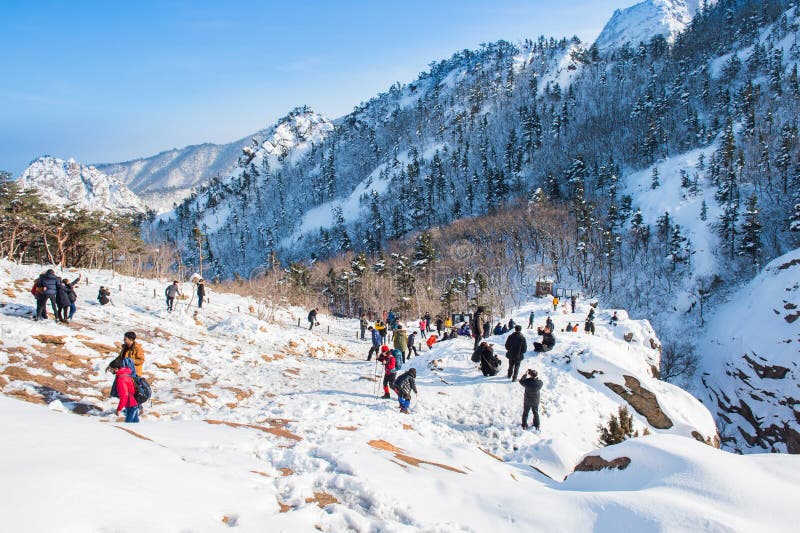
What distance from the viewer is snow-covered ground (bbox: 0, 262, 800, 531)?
3818mm

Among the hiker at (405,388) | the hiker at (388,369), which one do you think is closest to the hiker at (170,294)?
the hiker at (388,369)

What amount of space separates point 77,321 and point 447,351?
12250 millimetres

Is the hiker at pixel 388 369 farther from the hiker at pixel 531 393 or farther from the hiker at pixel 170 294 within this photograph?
the hiker at pixel 170 294

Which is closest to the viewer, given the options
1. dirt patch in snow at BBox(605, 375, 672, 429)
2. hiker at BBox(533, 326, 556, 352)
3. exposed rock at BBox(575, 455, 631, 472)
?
exposed rock at BBox(575, 455, 631, 472)

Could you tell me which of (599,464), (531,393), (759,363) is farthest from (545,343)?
(759,363)

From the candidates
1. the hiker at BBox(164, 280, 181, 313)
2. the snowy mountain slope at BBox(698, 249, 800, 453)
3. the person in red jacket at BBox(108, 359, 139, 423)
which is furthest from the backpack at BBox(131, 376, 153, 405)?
the snowy mountain slope at BBox(698, 249, 800, 453)

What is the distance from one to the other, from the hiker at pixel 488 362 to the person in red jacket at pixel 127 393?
32.3 ft

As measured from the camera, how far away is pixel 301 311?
3247 centimetres

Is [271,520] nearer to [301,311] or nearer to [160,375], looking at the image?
[160,375]

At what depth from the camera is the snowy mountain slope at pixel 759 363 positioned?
32.2 metres

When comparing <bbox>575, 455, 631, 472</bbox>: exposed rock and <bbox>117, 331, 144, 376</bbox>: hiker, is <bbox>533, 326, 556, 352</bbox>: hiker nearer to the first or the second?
<bbox>575, 455, 631, 472</bbox>: exposed rock

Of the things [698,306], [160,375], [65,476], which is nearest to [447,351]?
[160,375]

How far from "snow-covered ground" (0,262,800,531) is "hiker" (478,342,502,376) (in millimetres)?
354

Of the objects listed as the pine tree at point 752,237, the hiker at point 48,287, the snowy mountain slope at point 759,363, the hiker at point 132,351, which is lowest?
the snowy mountain slope at point 759,363
